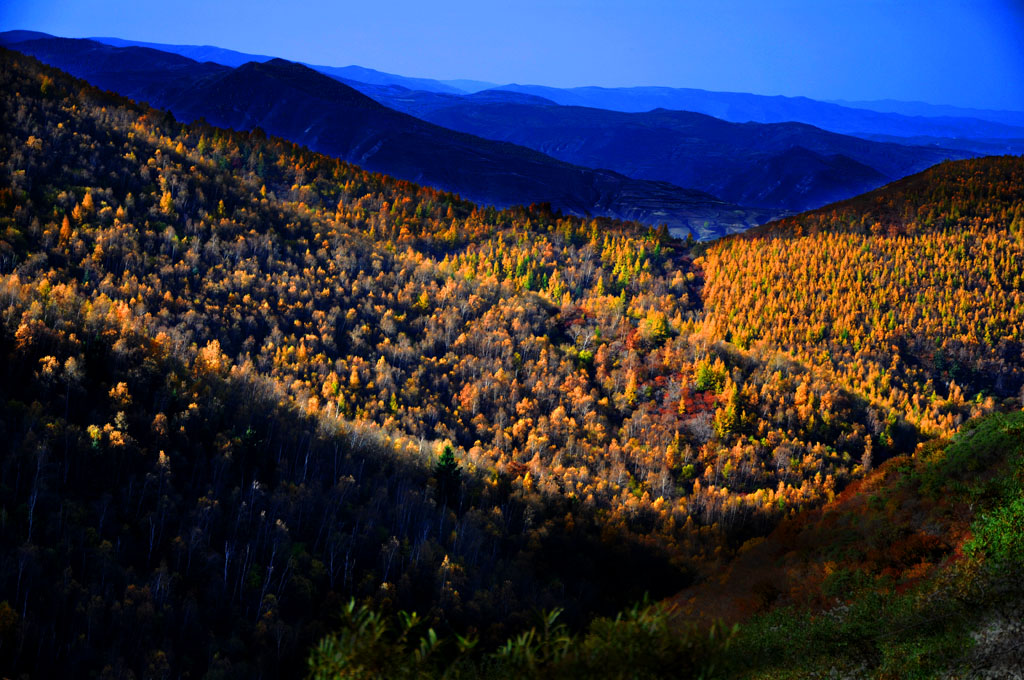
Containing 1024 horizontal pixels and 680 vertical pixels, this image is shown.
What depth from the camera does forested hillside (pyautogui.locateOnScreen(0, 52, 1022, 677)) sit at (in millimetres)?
60188

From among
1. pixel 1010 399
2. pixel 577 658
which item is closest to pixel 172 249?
pixel 577 658

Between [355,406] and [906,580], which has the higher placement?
[906,580]

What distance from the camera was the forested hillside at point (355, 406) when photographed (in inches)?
2370

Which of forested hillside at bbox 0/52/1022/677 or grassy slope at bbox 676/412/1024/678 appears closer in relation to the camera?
grassy slope at bbox 676/412/1024/678

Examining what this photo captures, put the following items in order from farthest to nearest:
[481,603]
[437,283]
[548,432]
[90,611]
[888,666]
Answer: [437,283] → [548,432] → [481,603] → [90,611] → [888,666]

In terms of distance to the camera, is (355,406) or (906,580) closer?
(906,580)

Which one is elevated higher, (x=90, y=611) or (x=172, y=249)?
(x=172, y=249)

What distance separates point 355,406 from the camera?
11675 cm

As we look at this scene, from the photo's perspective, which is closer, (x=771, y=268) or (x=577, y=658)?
(x=577, y=658)

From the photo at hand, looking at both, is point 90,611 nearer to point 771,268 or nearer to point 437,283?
point 437,283

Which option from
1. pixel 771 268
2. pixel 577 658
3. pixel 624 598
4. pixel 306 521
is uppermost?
pixel 771 268

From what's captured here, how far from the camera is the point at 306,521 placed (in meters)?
73.6

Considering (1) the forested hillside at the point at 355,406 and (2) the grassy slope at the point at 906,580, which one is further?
(1) the forested hillside at the point at 355,406

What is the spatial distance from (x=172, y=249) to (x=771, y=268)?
157m
